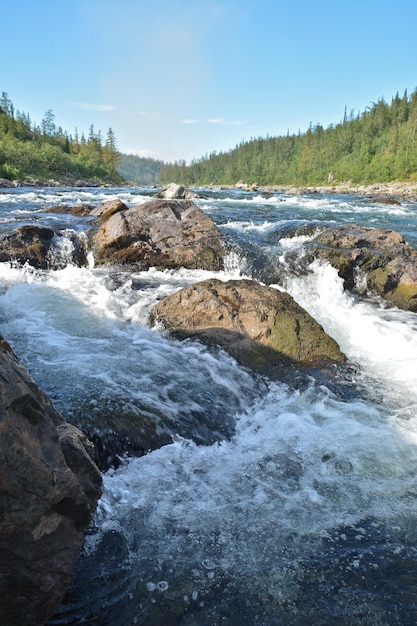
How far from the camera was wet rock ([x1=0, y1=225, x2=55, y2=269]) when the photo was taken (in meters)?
12.5

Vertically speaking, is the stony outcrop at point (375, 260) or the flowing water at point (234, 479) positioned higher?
the stony outcrop at point (375, 260)

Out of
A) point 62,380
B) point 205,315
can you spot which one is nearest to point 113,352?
point 62,380

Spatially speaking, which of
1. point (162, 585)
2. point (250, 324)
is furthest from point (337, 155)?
point (162, 585)

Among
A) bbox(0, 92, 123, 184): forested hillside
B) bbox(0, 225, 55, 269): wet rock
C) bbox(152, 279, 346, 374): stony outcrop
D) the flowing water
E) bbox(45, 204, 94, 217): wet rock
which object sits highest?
bbox(0, 92, 123, 184): forested hillside

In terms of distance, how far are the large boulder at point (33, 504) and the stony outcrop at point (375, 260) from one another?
11.0 metres

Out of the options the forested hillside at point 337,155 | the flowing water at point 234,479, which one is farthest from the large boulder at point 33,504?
the forested hillside at point 337,155

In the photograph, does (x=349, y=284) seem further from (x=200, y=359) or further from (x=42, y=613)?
(x=42, y=613)

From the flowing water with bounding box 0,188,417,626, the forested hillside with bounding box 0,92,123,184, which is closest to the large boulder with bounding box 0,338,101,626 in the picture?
the flowing water with bounding box 0,188,417,626

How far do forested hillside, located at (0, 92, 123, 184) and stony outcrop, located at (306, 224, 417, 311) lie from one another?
163 feet

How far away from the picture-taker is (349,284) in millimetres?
12656

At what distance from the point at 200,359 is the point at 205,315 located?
1.35 metres

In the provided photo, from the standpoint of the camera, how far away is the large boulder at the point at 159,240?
13.7m

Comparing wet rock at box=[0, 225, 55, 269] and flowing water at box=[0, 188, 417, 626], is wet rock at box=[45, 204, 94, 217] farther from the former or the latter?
flowing water at box=[0, 188, 417, 626]

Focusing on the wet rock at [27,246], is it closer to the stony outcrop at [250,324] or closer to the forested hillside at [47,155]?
the stony outcrop at [250,324]
